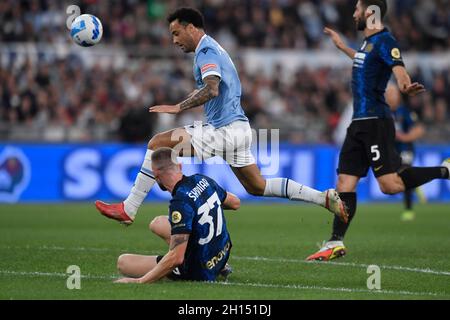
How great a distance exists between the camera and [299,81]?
23.9m

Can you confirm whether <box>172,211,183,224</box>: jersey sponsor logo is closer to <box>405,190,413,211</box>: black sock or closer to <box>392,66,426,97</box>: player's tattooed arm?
<box>392,66,426,97</box>: player's tattooed arm

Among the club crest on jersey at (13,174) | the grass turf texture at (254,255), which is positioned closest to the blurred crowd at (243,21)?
the club crest on jersey at (13,174)

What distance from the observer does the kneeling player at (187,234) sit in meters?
7.81

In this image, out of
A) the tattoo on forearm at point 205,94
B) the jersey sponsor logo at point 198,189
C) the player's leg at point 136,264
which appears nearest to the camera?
the jersey sponsor logo at point 198,189

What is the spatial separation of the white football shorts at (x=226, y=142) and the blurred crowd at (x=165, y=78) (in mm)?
11281

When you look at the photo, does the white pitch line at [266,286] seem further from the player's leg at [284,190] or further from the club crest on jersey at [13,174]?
the club crest on jersey at [13,174]

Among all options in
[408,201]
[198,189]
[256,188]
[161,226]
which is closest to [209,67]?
[256,188]

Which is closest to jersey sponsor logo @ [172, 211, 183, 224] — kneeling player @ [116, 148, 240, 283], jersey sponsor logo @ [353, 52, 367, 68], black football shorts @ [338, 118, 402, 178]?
kneeling player @ [116, 148, 240, 283]

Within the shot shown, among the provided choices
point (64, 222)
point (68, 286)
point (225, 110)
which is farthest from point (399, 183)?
point (64, 222)

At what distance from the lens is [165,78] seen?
22703 millimetres

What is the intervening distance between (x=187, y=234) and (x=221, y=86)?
2.35m

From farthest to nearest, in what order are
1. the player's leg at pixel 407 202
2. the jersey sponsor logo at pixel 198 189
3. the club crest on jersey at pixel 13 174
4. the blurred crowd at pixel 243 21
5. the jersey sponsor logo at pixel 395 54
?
1. the blurred crowd at pixel 243 21
2. the club crest on jersey at pixel 13 174
3. the player's leg at pixel 407 202
4. the jersey sponsor logo at pixel 395 54
5. the jersey sponsor logo at pixel 198 189

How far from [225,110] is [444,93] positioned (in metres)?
15.7

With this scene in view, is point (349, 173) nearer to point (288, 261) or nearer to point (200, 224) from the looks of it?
point (288, 261)
